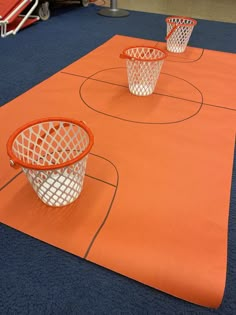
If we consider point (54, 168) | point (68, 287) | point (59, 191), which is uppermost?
point (54, 168)

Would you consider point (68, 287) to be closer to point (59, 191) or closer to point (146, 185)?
point (59, 191)

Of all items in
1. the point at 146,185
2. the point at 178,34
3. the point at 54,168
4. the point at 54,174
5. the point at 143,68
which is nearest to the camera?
the point at 54,168

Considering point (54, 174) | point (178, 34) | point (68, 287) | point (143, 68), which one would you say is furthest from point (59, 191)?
point (178, 34)

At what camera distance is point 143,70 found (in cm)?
110

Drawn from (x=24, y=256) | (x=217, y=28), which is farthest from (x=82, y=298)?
(x=217, y=28)

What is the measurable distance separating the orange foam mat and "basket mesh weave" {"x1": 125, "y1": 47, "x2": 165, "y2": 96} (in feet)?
0.17

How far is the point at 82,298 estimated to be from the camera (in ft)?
1.98

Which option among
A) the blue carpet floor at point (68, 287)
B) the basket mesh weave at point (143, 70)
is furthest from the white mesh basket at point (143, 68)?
the blue carpet floor at point (68, 287)

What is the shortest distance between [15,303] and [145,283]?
30 cm

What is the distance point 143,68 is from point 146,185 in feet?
1.80

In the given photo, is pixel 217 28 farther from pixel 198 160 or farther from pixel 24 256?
pixel 24 256

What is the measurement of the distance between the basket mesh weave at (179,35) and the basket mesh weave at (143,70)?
1.43 ft

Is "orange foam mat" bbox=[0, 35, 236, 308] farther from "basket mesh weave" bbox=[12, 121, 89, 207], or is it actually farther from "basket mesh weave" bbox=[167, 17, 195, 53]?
"basket mesh weave" bbox=[167, 17, 195, 53]

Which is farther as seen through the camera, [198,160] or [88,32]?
[88,32]
